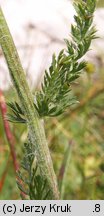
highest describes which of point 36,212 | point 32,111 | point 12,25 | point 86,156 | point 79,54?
point 12,25

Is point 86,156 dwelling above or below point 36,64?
below

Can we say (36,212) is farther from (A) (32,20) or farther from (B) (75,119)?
(A) (32,20)

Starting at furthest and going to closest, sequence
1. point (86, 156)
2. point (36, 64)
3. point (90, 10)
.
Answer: point (36, 64) < point (86, 156) < point (90, 10)

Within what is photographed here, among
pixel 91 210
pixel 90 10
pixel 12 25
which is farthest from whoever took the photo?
pixel 12 25

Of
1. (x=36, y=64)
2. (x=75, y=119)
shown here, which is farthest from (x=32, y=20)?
(x=75, y=119)
